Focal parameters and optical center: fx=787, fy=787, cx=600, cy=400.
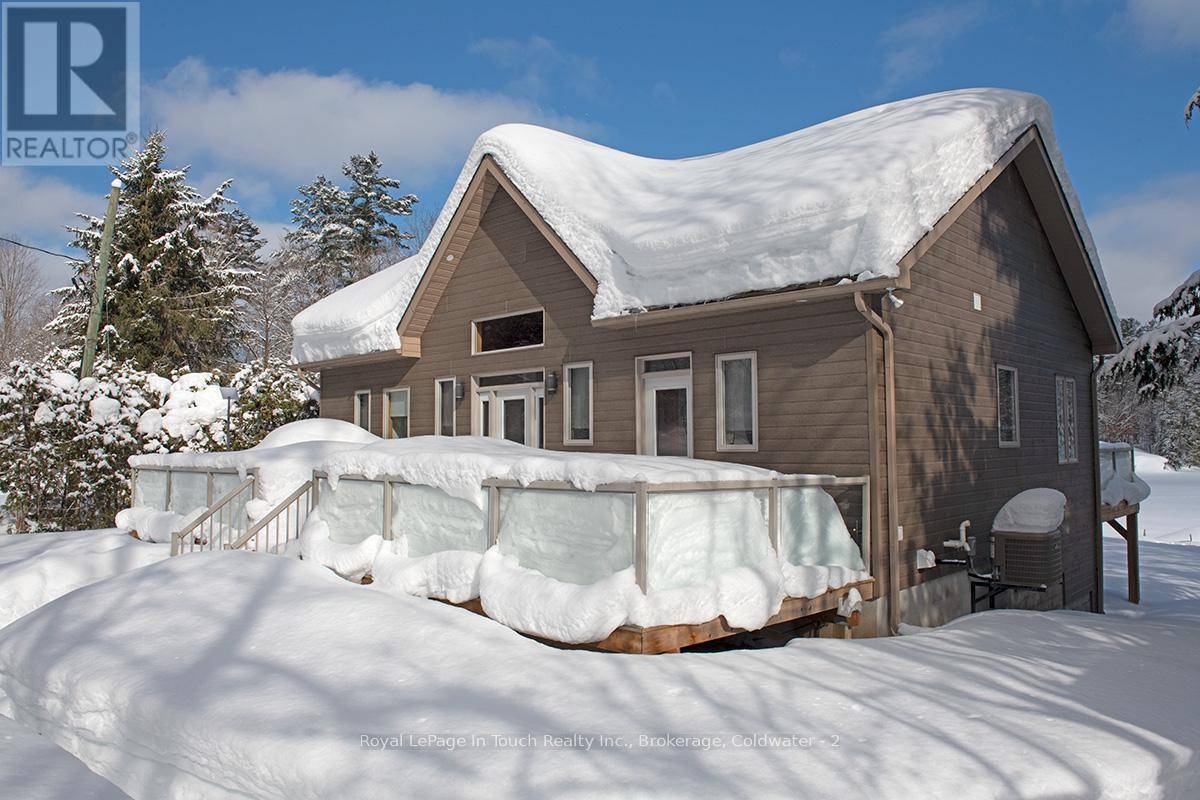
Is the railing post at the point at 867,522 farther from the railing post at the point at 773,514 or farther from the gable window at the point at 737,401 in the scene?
the railing post at the point at 773,514

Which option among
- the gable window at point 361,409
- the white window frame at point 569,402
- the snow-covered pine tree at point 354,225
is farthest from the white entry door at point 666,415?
the snow-covered pine tree at point 354,225

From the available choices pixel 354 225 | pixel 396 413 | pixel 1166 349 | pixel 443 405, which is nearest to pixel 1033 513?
pixel 1166 349

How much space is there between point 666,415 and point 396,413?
20.3 ft

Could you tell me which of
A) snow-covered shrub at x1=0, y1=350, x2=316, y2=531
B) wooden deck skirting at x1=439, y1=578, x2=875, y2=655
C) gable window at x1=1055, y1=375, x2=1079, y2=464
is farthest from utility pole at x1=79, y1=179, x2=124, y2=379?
gable window at x1=1055, y1=375, x2=1079, y2=464

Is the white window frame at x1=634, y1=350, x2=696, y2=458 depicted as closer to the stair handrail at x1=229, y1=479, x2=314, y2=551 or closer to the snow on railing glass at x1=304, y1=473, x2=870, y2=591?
the snow on railing glass at x1=304, y1=473, x2=870, y2=591

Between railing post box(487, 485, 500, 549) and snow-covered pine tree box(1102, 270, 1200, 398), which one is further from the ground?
snow-covered pine tree box(1102, 270, 1200, 398)

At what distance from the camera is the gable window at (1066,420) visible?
508 inches

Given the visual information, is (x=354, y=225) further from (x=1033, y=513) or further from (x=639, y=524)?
(x=639, y=524)

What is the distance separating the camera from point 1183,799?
4.68 metres

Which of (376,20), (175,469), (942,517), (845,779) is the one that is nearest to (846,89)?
(376,20)

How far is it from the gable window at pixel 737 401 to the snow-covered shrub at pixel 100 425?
11.9m

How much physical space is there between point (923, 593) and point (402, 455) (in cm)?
619

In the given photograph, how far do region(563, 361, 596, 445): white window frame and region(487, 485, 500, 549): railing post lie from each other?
13.2 ft

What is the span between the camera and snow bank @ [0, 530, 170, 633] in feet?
32.4
